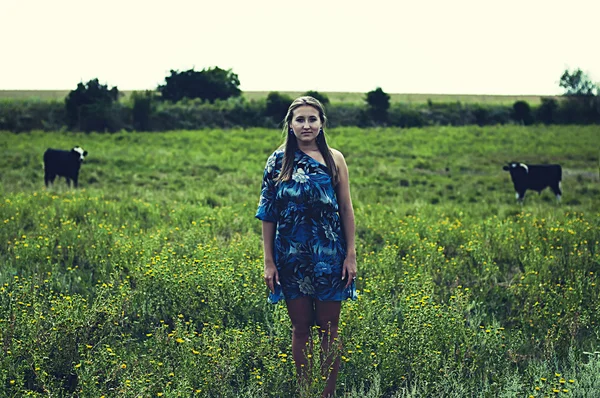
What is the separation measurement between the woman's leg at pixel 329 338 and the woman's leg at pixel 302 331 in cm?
6

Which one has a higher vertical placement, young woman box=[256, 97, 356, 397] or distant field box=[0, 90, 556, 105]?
distant field box=[0, 90, 556, 105]

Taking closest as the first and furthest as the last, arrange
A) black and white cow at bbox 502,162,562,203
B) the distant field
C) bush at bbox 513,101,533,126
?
black and white cow at bbox 502,162,562,203
bush at bbox 513,101,533,126
the distant field

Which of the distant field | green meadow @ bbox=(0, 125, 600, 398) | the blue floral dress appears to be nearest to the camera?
the blue floral dress

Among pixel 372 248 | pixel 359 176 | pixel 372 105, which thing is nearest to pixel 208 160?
pixel 359 176

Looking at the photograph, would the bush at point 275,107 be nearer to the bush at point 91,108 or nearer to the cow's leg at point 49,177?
the bush at point 91,108

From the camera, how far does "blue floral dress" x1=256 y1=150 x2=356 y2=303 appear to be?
363 cm

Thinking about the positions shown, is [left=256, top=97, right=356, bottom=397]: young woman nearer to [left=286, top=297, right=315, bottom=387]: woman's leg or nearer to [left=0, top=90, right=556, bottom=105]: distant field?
[left=286, top=297, right=315, bottom=387]: woman's leg

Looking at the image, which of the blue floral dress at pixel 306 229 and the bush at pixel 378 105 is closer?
the blue floral dress at pixel 306 229

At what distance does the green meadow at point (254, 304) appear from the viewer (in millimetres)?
4133

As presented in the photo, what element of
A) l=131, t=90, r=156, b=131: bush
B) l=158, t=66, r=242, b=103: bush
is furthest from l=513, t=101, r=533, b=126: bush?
l=131, t=90, r=156, b=131: bush

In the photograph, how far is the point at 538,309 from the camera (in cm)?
529

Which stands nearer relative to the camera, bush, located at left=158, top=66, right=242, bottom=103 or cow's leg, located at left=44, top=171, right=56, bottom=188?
cow's leg, located at left=44, top=171, right=56, bottom=188

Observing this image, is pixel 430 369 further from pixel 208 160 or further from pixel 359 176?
pixel 208 160

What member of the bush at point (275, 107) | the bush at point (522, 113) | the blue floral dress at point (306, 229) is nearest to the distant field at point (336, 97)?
the bush at point (522, 113)
